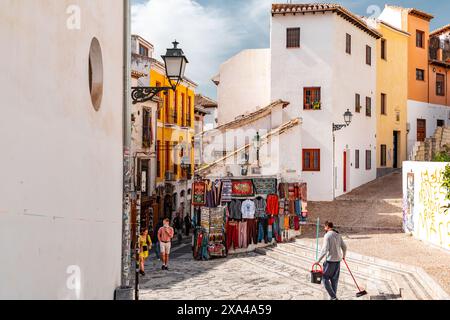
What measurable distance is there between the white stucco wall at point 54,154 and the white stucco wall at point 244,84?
2498 cm

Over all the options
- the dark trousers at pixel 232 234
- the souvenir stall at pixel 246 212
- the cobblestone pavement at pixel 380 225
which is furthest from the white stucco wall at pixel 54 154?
the dark trousers at pixel 232 234

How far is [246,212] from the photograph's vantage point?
63.8 ft

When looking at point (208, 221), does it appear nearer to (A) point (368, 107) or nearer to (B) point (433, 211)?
(B) point (433, 211)

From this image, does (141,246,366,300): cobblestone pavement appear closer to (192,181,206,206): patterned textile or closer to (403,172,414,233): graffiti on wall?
(192,181,206,206): patterned textile

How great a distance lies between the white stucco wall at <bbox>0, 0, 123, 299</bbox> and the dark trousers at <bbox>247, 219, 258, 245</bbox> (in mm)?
11838

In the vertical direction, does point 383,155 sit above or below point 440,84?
below

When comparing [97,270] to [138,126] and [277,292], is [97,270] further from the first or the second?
[138,126]

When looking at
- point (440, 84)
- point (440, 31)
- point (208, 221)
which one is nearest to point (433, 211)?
point (208, 221)

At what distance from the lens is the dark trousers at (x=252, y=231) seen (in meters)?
19.8

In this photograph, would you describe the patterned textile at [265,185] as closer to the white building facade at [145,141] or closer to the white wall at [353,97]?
the white wall at [353,97]

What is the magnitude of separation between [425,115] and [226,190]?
76.9 feet
